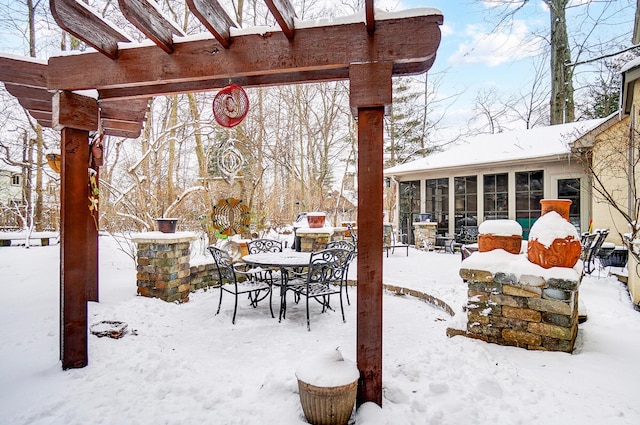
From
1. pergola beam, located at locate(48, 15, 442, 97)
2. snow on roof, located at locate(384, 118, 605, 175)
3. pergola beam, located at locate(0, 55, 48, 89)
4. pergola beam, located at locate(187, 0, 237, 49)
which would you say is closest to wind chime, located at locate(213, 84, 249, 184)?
pergola beam, located at locate(48, 15, 442, 97)

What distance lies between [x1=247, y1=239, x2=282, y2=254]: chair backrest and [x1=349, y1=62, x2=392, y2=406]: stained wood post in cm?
336

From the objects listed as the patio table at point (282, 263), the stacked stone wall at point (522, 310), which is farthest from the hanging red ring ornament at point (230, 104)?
the stacked stone wall at point (522, 310)

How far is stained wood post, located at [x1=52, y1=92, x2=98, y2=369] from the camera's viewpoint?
2492 mm

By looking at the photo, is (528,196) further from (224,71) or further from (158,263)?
(224,71)

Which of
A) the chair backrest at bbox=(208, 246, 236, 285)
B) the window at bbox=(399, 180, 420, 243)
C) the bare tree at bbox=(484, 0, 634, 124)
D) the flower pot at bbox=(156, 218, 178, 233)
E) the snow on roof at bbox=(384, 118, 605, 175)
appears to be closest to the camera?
the chair backrest at bbox=(208, 246, 236, 285)

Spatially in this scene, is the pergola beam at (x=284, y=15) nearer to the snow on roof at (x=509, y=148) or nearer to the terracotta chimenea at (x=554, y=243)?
the terracotta chimenea at (x=554, y=243)

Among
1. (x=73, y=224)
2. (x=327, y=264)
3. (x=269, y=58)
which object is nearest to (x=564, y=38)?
(x=327, y=264)

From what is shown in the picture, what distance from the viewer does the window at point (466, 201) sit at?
9320 millimetres

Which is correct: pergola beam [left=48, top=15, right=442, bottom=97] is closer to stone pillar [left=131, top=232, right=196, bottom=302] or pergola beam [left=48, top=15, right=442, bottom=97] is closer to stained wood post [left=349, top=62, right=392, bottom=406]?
stained wood post [left=349, top=62, right=392, bottom=406]

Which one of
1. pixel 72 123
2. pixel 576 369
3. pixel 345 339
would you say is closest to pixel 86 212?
pixel 72 123

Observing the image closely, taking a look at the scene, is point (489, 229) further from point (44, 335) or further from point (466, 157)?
point (466, 157)

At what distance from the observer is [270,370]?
256 cm

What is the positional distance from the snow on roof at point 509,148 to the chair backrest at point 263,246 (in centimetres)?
573

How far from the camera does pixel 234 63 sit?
7.22ft
